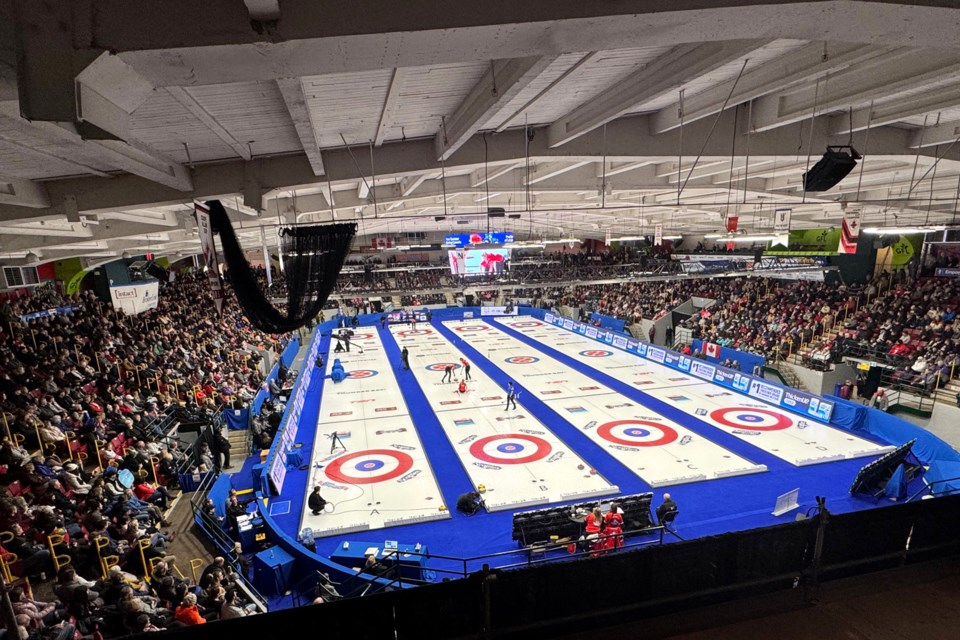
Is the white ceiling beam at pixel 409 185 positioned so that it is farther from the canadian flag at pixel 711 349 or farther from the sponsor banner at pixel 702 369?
the canadian flag at pixel 711 349

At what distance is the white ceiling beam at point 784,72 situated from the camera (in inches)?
236

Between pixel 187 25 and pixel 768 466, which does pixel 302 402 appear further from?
pixel 187 25

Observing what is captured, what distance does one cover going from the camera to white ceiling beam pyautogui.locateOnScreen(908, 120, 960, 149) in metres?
9.79

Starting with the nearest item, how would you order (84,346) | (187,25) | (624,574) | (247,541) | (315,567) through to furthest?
(187,25), (624,574), (315,567), (247,541), (84,346)

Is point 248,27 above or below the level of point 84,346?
above

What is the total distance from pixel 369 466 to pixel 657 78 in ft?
39.5

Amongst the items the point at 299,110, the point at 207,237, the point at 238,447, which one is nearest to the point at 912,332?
the point at 299,110

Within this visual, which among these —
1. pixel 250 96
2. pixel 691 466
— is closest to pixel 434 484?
pixel 691 466

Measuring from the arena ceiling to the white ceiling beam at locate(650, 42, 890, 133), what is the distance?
28mm

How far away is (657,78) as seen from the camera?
20.8 feet

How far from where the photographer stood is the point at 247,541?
10.4 meters

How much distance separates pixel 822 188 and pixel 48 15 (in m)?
9.55

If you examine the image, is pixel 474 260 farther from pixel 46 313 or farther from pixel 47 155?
pixel 47 155

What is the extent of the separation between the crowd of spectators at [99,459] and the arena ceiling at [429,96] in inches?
155
